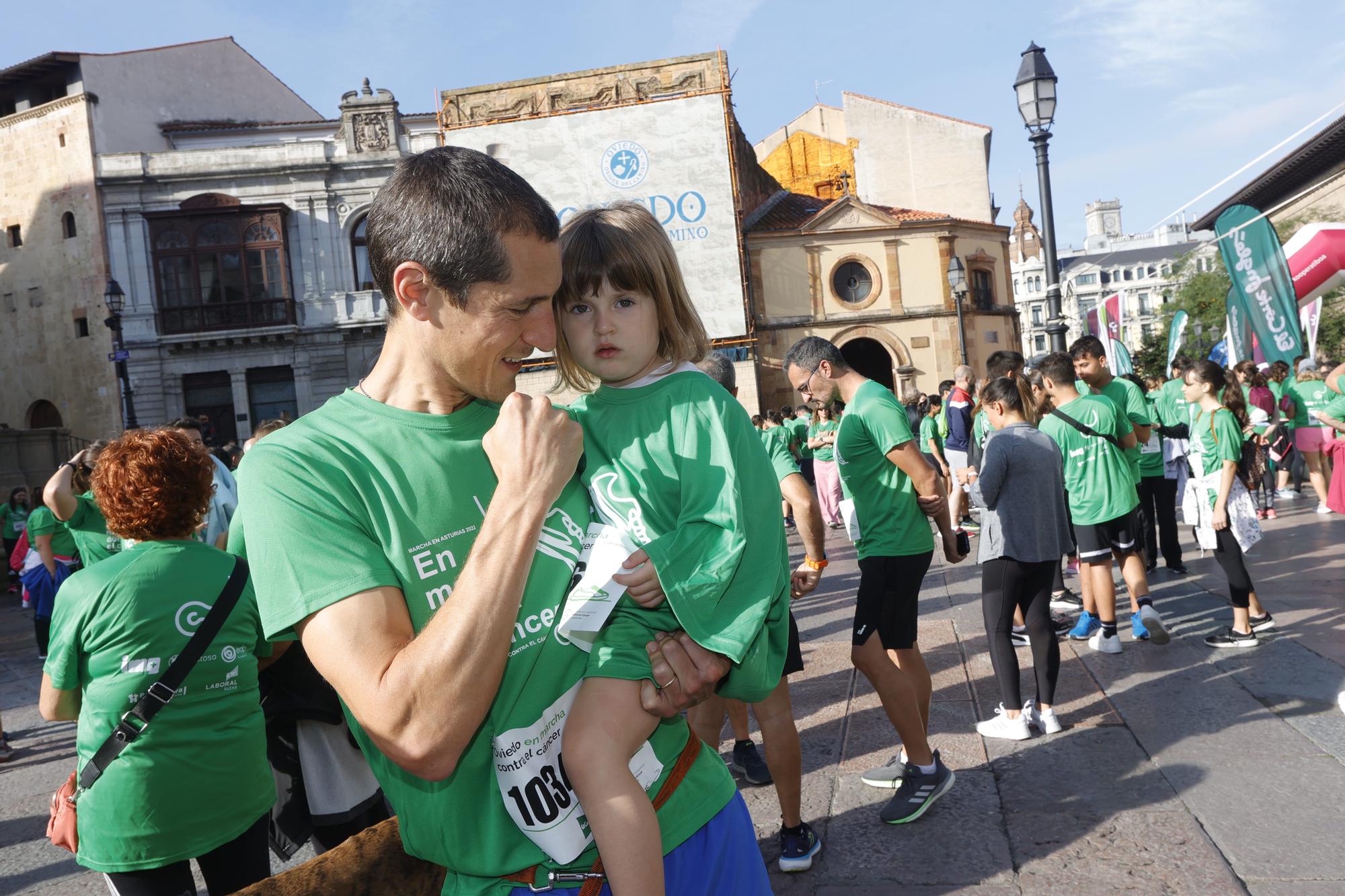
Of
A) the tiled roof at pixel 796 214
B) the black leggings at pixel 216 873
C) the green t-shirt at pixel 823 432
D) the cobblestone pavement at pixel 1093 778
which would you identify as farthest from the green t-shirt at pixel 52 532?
the tiled roof at pixel 796 214

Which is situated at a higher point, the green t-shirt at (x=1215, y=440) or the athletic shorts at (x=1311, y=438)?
the green t-shirt at (x=1215, y=440)

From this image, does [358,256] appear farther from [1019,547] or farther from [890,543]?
[890,543]

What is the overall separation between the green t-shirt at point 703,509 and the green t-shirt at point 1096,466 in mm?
5931

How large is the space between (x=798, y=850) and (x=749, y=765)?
1.19 meters

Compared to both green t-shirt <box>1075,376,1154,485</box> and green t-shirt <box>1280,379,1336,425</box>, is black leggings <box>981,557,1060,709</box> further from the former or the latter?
green t-shirt <box>1280,379,1336,425</box>

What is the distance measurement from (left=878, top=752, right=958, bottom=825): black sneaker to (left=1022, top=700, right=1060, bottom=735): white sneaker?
1118 mm

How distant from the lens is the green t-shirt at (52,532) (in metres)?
9.29

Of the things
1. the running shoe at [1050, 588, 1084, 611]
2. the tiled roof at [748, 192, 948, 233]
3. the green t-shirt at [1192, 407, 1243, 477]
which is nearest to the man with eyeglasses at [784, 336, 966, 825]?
the green t-shirt at [1192, 407, 1243, 477]

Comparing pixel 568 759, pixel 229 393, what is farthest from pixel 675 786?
pixel 229 393

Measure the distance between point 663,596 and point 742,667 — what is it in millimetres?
178

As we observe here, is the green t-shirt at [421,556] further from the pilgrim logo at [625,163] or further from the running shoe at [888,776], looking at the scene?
the pilgrim logo at [625,163]

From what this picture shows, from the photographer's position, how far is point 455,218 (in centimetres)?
155

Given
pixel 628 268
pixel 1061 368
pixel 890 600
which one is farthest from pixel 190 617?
pixel 1061 368

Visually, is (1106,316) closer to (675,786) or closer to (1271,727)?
(1271,727)
